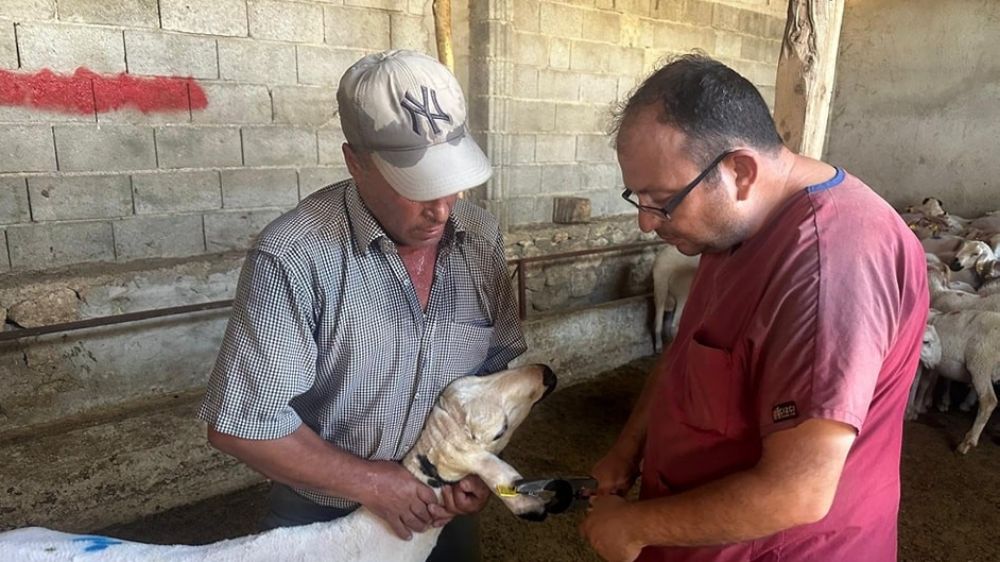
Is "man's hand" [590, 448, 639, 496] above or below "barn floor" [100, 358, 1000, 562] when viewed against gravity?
above

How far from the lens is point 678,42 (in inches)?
268

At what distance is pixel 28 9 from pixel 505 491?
392cm

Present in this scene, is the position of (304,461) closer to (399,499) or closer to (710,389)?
(399,499)

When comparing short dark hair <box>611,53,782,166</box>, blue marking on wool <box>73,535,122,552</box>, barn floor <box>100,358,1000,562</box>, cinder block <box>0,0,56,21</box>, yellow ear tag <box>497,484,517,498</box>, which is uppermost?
cinder block <box>0,0,56,21</box>

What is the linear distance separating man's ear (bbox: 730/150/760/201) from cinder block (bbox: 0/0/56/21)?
13.5 ft

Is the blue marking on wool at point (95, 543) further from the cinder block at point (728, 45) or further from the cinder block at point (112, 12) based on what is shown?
the cinder block at point (728, 45)

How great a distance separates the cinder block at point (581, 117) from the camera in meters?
A: 6.10

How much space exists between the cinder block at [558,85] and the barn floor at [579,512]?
9.18 ft

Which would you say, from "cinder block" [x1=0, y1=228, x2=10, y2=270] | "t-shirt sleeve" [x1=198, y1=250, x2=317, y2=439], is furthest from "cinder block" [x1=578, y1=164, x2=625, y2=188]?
"t-shirt sleeve" [x1=198, y1=250, x2=317, y2=439]

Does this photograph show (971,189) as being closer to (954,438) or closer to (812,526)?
(954,438)

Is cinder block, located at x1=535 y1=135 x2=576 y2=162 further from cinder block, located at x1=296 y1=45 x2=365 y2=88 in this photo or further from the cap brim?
the cap brim

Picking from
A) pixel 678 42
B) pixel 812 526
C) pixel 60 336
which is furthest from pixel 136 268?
pixel 678 42

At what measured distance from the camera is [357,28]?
4.67 m

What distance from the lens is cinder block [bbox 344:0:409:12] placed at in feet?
15.2
